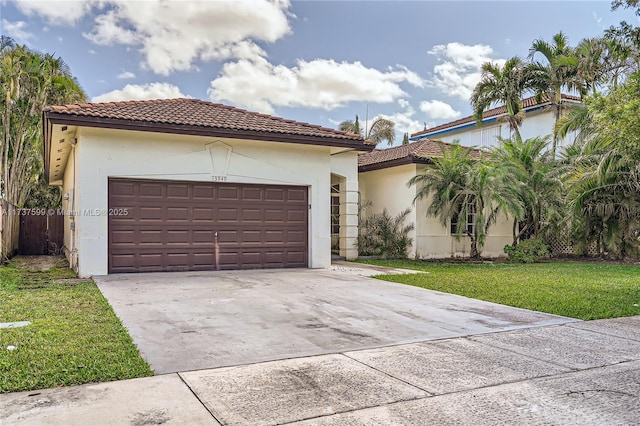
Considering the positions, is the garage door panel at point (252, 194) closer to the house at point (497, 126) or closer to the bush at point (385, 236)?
the bush at point (385, 236)

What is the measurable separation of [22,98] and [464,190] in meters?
17.8

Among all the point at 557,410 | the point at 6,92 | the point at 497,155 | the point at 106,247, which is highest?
the point at 6,92

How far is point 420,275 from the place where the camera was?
1284 centimetres

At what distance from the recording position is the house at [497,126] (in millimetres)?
25297

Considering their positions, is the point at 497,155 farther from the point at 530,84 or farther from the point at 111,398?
the point at 111,398

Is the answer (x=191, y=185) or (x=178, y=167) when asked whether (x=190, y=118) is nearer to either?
(x=178, y=167)

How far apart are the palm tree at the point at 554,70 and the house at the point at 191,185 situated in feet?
34.3

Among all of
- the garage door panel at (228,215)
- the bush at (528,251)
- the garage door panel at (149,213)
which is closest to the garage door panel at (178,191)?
the garage door panel at (149,213)

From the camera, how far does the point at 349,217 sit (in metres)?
18.1

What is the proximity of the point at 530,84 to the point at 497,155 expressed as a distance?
588 centimetres

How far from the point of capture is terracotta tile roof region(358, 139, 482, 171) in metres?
17.5

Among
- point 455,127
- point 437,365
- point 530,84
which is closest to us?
point 437,365

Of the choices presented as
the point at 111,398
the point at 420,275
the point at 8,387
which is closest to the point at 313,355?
the point at 111,398

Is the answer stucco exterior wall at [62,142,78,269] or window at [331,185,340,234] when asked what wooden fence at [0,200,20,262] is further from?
window at [331,185,340,234]
